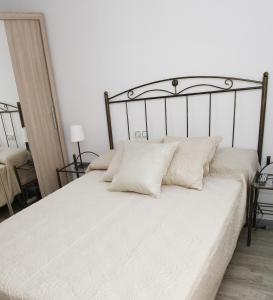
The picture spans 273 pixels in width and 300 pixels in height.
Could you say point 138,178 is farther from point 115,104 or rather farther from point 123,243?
point 115,104

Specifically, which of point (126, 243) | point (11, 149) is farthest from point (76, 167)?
point (126, 243)

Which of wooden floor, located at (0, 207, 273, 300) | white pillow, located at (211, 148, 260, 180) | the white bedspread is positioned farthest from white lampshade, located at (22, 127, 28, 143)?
wooden floor, located at (0, 207, 273, 300)

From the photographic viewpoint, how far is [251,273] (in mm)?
1676

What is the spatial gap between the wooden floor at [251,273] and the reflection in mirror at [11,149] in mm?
2073

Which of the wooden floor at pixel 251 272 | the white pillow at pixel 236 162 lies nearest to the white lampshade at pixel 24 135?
the white pillow at pixel 236 162

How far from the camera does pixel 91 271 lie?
3.64 feet

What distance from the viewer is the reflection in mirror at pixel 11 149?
2.40 meters

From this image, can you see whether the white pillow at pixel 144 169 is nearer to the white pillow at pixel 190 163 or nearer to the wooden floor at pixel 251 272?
the white pillow at pixel 190 163

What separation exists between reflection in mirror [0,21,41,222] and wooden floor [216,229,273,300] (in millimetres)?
2073

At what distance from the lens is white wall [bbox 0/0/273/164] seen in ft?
6.18

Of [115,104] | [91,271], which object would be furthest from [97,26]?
[91,271]

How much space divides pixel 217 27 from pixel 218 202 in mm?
1331

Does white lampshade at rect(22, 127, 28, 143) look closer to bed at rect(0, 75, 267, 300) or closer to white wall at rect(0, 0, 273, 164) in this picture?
white wall at rect(0, 0, 273, 164)

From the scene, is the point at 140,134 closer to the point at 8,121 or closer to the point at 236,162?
the point at 236,162
